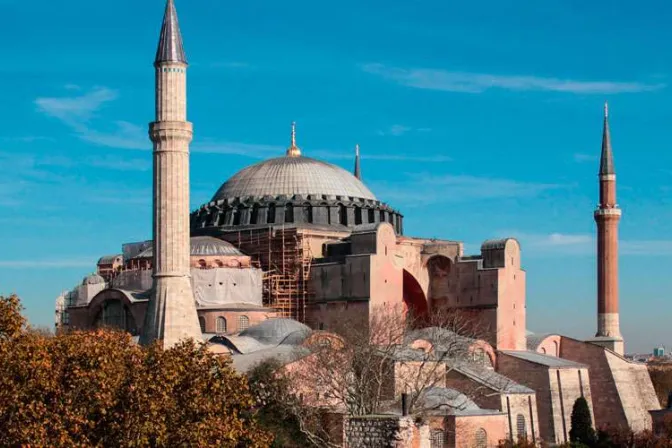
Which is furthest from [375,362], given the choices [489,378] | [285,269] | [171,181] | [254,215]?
[254,215]

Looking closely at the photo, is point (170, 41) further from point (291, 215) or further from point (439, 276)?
point (439, 276)

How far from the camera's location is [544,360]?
111ft

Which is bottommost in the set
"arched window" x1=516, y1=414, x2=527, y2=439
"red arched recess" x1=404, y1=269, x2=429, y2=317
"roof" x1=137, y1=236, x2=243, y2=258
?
"arched window" x1=516, y1=414, x2=527, y2=439

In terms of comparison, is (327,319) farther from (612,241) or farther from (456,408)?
(612,241)

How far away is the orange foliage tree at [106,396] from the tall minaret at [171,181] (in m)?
10.3

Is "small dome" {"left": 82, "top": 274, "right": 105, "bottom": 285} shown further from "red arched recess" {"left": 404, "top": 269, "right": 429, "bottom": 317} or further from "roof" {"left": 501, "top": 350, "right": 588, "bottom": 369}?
"roof" {"left": 501, "top": 350, "right": 588, "bottom": 369}

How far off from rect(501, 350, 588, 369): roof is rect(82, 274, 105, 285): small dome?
41.0 ft

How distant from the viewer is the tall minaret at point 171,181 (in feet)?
94.7

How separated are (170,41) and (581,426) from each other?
13.7 metres

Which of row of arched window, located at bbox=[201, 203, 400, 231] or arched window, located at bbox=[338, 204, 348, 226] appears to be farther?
arched window, located at bbox=[338, 204, 348, 226]

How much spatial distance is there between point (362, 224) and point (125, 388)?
69.9 feet

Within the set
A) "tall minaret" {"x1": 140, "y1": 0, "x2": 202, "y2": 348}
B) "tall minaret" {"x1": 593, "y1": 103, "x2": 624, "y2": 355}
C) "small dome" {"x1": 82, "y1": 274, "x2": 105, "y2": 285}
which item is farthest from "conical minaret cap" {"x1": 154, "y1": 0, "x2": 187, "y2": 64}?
"tall minaret" {"x1": 593, "y1": 103, "x2": 624, "y2": 355}

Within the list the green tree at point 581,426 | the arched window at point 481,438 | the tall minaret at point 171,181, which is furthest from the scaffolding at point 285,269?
the arched window at point 481,438

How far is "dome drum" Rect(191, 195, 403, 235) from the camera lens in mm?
37844
